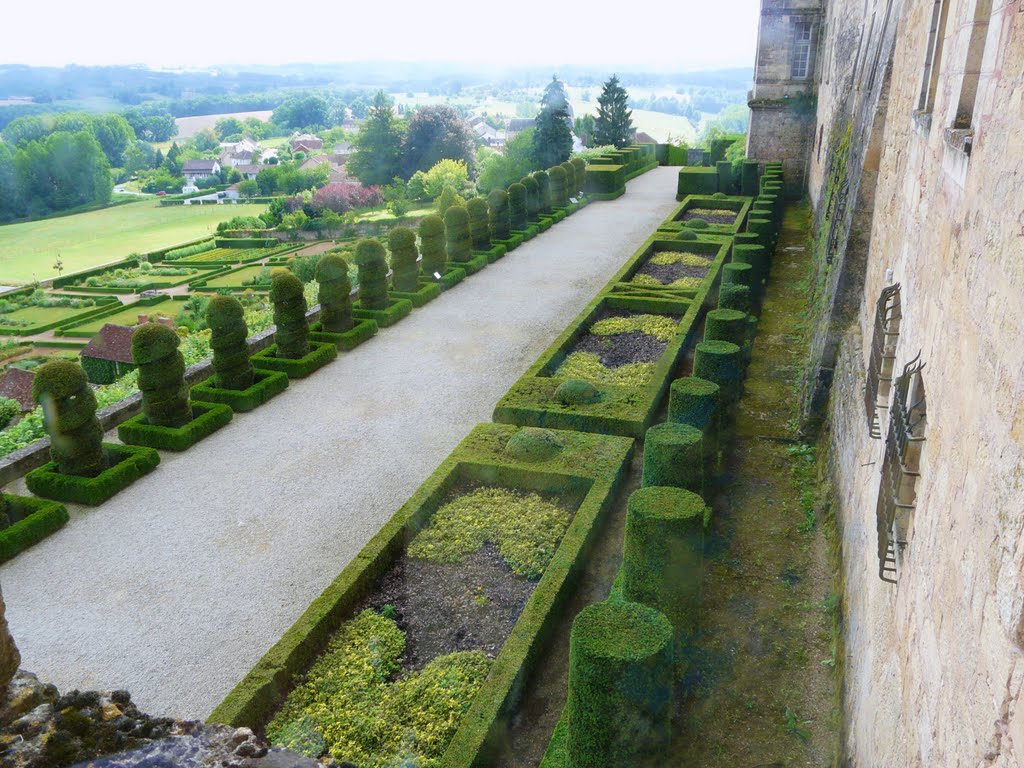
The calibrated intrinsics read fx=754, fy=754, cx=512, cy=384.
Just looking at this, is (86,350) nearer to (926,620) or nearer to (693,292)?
(693,292)

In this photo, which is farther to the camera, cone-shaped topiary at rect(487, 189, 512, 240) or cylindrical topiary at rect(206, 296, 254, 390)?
cone-shaped topiary at rect(487, 189, 512, 240)

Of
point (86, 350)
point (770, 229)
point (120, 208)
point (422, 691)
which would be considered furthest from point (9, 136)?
point (422, 691)

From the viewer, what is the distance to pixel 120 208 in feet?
294

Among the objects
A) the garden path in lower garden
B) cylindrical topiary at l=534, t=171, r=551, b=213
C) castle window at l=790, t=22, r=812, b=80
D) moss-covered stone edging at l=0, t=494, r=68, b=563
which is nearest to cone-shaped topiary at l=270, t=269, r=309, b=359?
the garden path in lower garden

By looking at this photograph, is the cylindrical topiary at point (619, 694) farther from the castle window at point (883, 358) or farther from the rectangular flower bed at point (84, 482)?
the rectangular flower bed at point (84, 482)

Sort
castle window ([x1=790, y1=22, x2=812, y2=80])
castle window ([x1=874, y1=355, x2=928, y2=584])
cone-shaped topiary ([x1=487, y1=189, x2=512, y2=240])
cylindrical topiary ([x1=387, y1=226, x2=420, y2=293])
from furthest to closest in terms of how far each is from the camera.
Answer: castle window ([x1=790, y1=22, x2=812, y2=80])
cone-shaped topiary ([x1=487, y1=189, x2=512, y2=240])
cylindrical topiary ([x1=387, y1=226, x2=420, y2=293])
castle window ([x1=874, y1=355, x2=928, y2=584])

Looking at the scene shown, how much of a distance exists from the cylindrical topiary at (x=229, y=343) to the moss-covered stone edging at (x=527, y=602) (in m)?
4.50

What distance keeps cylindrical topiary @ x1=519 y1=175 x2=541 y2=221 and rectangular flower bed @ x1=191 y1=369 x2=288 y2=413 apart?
13986 mm

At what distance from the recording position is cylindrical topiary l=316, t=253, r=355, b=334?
47.2ft

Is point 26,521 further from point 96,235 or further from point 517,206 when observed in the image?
point 96,235

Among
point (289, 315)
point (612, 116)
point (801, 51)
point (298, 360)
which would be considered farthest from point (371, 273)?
point (612, 116)

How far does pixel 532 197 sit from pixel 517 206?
1822 millimetres

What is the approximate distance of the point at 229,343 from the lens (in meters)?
12.1

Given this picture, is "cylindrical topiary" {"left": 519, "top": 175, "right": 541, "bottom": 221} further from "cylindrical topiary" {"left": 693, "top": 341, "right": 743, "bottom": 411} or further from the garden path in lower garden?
"cylindrical topiary" {"left": 693, "top": 341, "right": 743, "bottom": 411}
